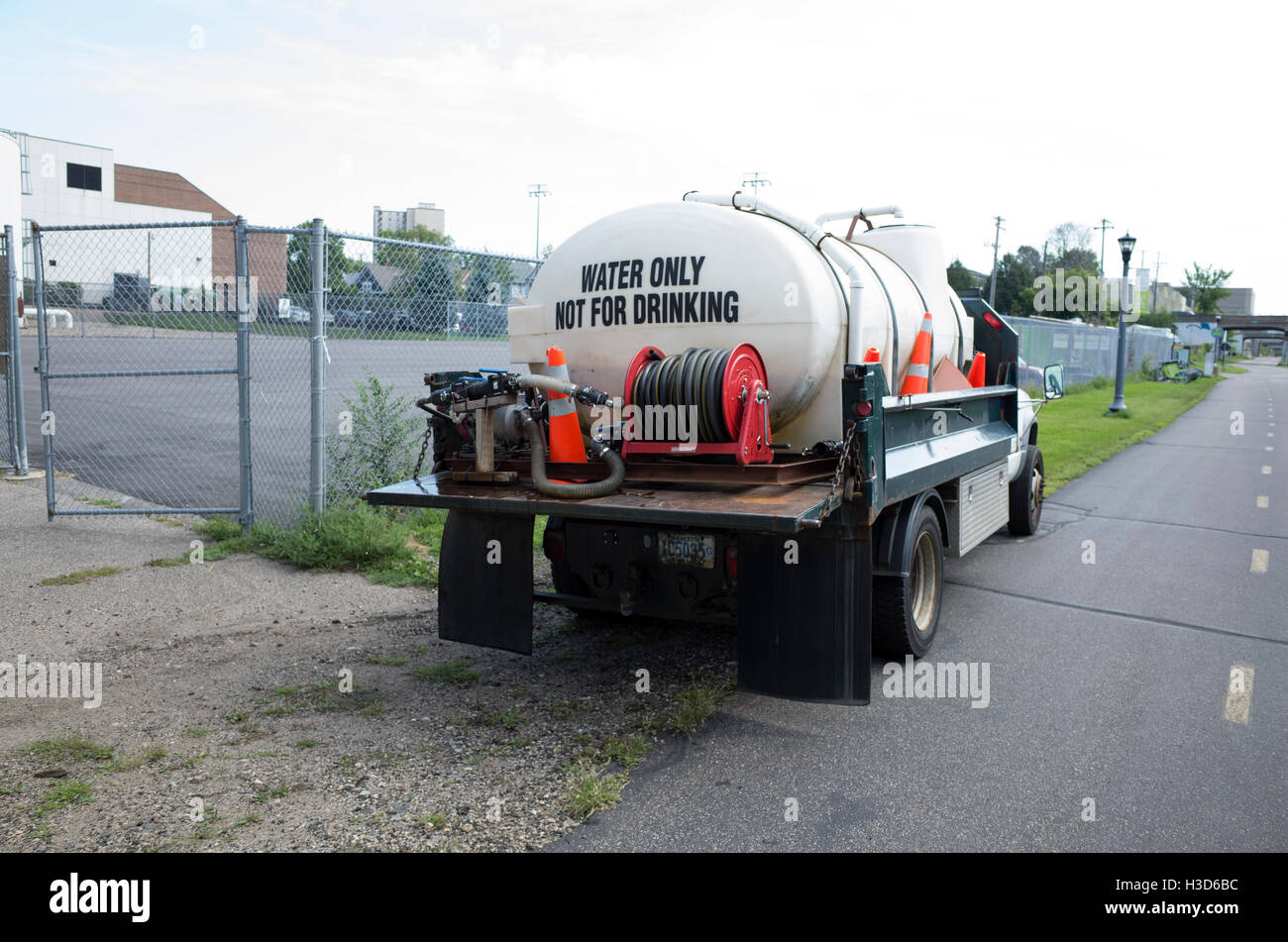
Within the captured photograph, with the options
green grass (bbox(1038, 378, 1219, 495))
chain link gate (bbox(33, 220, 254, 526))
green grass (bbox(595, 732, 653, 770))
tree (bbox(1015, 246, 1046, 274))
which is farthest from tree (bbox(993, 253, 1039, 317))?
green grass (bbox(595, 732, 653, 770))

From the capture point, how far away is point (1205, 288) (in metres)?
110

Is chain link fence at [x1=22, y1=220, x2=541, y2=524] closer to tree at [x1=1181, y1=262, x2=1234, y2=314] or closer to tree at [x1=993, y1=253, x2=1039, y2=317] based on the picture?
tree at [x1=993, y1=253, x2=1039, y2=317]

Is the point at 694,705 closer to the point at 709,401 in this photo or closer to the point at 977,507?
the point at 709,401

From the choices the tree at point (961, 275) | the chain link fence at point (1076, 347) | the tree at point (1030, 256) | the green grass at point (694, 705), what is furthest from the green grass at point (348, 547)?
the tree at point (1030, 256)

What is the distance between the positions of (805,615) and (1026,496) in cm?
571

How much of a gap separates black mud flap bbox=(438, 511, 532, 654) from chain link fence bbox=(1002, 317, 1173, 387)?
18.6m

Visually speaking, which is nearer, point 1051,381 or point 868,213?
point 868,213

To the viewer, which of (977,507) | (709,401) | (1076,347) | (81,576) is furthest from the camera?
(1076,347)

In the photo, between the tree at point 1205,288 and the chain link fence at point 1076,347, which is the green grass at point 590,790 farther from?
the tree at point 1205,288

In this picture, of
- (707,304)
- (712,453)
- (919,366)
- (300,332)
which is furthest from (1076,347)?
(712,453)

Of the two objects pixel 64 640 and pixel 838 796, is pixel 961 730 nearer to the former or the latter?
pixel 838 796

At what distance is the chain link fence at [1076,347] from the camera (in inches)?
1089

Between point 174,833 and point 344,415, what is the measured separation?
5312 millimetres

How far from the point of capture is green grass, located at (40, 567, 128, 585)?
7273 millimetres
